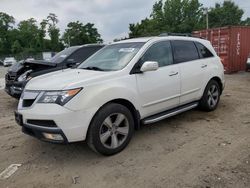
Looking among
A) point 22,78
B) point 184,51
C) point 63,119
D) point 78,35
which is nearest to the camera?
point 63,119

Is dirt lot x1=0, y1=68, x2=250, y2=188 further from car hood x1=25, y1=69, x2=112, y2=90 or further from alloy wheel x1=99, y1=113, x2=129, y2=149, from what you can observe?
car hood x1=25, y1=69, x2=112, y2=90

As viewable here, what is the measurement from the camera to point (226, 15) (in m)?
58.4

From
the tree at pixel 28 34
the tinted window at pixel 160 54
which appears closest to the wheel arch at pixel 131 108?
the tinted window at pixel 160 54

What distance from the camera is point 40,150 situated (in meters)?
4.34

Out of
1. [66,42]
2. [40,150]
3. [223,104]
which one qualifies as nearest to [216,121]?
[223,104]

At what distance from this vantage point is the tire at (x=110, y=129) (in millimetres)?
3713

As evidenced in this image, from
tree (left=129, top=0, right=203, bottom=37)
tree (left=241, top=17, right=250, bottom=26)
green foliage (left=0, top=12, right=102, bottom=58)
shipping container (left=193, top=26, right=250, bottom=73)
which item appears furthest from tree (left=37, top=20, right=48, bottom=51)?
shipping container (left=193, top=26, right=250, bottom=73)

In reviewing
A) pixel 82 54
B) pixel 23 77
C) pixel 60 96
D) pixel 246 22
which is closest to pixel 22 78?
pixel 23 77

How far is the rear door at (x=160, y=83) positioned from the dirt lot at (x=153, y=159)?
0.55m

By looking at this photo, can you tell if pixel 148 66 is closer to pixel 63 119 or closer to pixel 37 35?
pixel 63 119

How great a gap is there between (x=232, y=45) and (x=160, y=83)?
405 inches

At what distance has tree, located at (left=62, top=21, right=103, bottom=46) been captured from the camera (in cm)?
7244

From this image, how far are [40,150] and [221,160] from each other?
9.13ft

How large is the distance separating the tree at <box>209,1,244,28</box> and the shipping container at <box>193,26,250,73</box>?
1862 inches
